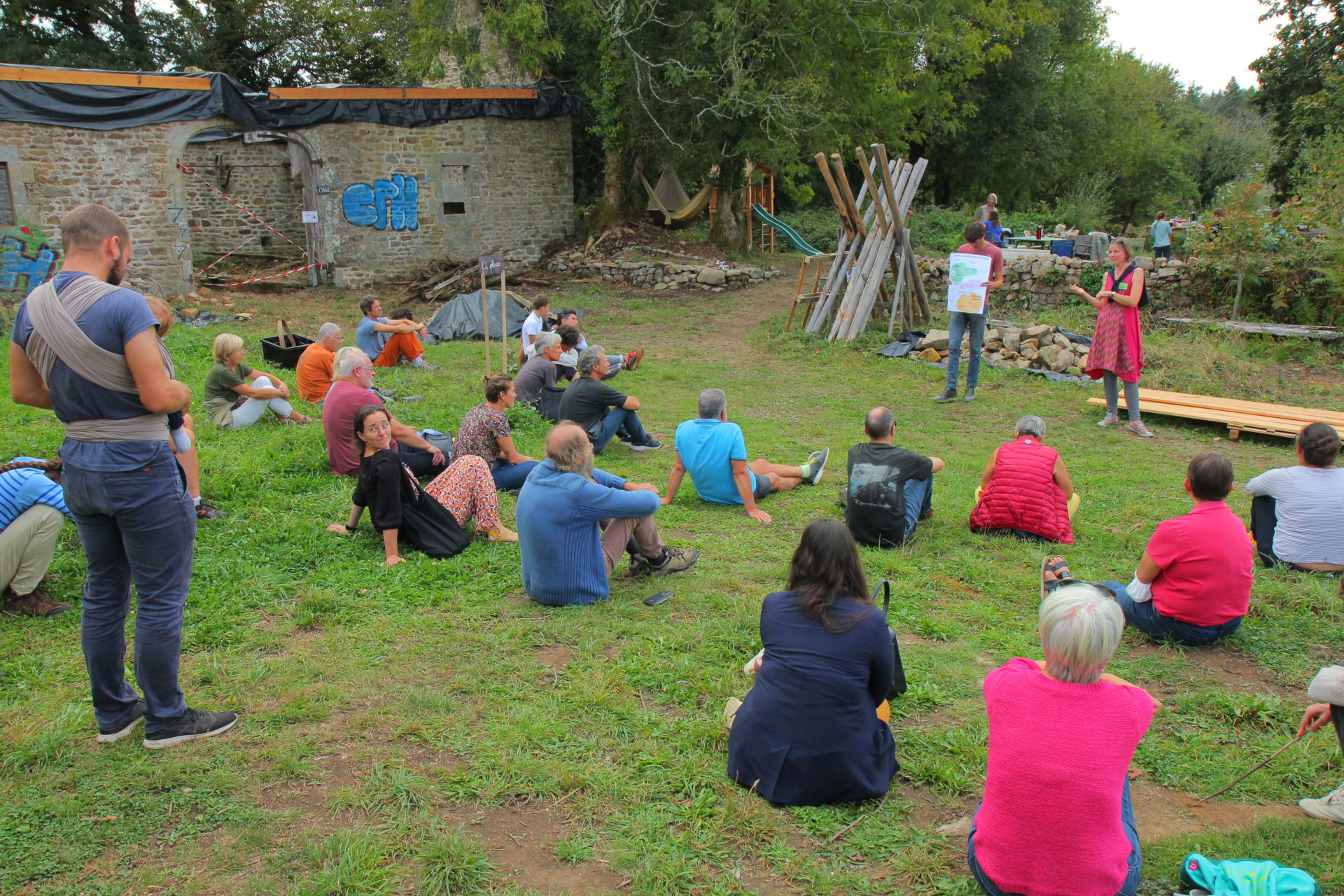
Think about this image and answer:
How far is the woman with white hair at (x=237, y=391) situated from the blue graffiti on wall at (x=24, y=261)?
9.04 m

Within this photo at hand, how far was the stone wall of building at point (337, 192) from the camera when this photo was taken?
14.9m

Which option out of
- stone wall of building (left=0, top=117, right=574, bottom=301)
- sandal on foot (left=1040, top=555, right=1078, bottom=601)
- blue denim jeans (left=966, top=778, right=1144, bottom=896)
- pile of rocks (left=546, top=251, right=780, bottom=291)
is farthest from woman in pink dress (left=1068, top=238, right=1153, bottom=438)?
stone wall of building (left=0, top=117, right=574, bottom=301)

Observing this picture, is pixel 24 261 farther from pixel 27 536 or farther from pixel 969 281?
pixel 969 281

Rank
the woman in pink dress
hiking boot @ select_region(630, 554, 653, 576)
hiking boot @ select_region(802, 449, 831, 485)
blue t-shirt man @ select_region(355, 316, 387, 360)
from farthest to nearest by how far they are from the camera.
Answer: blue t-shirt man @ select_region(355, 316, 387, 360) < the woman in pink dress < hiking boot @ select_region(802, 449, 831, 485) < hiking boot @ select_region(630, 554, 653, 576)

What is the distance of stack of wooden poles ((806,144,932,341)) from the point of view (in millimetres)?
13281

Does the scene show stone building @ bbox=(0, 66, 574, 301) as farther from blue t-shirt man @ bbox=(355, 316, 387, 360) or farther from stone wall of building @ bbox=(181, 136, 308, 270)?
blue t-shirt man @ bbox=(355, 316, 387, 360)

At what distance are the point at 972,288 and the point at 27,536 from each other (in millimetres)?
8956

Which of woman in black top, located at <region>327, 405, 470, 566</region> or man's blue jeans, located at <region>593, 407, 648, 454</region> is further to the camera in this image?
man's blue jeans, located at <region>593, 407, 648, 454</region>

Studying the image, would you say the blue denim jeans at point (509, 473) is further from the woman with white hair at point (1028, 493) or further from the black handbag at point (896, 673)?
the black handbag at point (896, 673)

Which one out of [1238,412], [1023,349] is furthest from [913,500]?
[1023,349]

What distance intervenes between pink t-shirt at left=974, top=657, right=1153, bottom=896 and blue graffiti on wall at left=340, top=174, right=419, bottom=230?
59.1ft

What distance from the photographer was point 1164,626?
179 inches

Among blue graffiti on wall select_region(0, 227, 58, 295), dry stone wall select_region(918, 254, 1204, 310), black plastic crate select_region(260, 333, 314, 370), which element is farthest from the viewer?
blue graffiti on wall select_region(0, 227, 58, 295)

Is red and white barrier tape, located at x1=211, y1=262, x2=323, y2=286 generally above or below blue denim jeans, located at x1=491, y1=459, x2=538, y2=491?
above
